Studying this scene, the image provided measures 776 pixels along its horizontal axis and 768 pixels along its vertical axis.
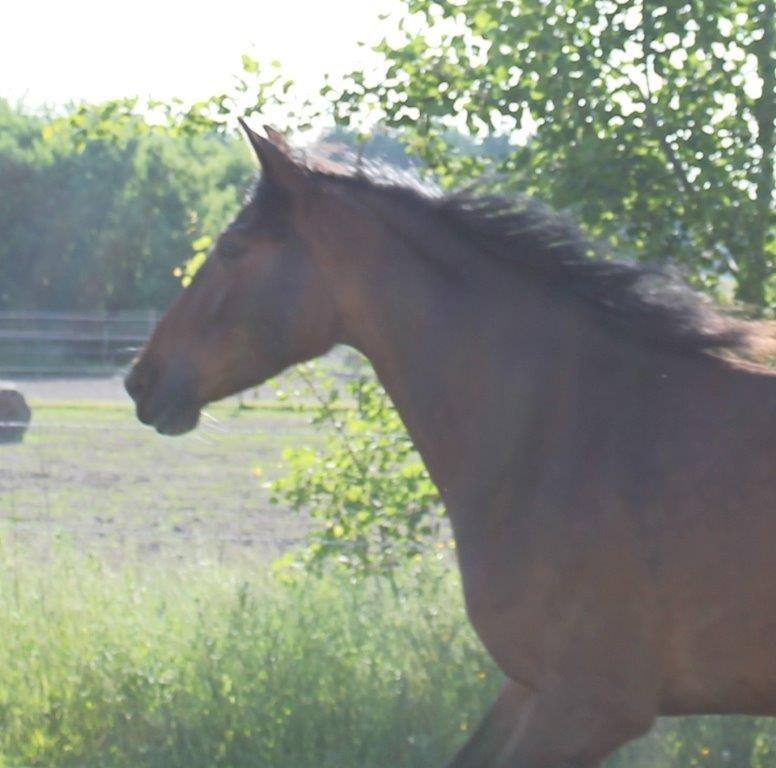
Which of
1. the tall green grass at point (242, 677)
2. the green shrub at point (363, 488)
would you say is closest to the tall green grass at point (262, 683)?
the tall green grass at point (242, 677)

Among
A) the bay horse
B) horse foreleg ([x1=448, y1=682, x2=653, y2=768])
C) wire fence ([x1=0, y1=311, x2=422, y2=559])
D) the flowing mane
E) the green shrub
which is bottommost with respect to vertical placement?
wire fence ([x1=0, y1=311, x2=422, y2=559])

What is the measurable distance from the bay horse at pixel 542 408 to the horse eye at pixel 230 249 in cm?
1

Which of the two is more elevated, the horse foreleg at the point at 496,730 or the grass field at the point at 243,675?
the horse foreleg at the point at 496,730

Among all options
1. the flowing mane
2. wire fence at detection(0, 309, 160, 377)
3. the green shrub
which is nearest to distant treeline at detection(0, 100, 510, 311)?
wire fence at detection(0, 309, 160, 377)

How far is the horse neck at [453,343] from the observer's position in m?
3.70

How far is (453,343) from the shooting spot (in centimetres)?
378

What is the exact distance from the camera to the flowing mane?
367 cm

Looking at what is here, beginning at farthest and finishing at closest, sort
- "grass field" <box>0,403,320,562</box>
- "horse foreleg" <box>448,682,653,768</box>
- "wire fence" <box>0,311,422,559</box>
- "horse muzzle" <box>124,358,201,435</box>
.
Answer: "grass field" <box>0,403,320,562</box> < "wire fence" <box>0,311,422,559</box> < "horse muzzle" <box>124,358,201,435</box> < "horse foreleg" <box>448,682,653,768</box>

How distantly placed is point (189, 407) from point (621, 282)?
1264mm

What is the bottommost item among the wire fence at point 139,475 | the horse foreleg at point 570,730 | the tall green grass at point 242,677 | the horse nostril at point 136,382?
the wire fence at point 139,475

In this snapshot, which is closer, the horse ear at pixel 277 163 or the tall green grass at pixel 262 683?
the horse ear at pixel 277 163

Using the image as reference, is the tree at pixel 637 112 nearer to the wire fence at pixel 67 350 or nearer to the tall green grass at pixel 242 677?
the tall green grass at pixel 242 677

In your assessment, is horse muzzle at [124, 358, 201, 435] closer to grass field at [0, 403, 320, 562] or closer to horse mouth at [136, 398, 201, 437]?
horse mouth at [136, 398, 201, 437]

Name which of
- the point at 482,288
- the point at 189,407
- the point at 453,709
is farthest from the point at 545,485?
the point at 453,709
